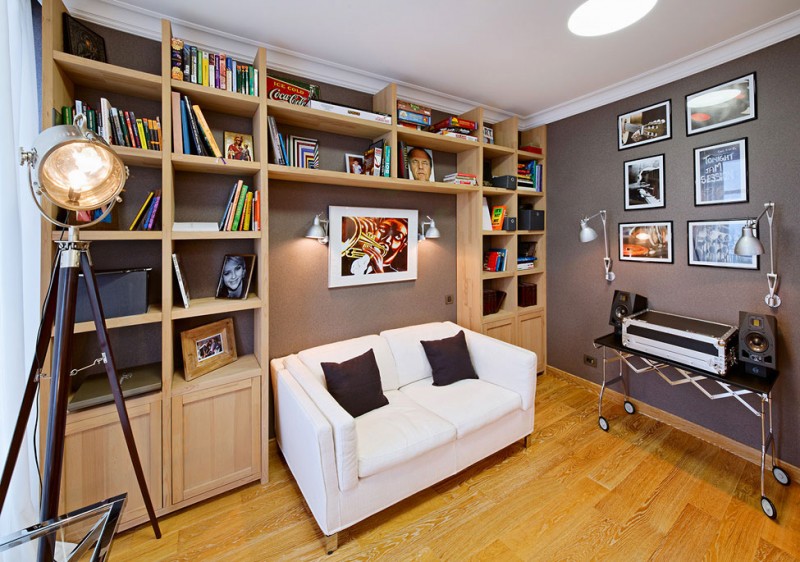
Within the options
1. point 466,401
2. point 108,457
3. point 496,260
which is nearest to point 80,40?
point 108,457

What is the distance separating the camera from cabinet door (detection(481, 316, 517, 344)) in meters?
3.23

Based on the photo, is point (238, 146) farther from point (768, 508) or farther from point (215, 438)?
point (768, 508)

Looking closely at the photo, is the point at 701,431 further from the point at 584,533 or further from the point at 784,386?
the point at 584,533

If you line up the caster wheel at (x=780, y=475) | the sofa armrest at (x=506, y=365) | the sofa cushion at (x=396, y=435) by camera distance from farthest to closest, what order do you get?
the sofa armrest at (x=506, y=365)
the caster wheel at (x=780, y=475)
the sofa cushion at (x=396, y=435)

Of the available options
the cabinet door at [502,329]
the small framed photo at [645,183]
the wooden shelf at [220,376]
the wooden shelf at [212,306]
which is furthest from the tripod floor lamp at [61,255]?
the small framed photo at [645,183]

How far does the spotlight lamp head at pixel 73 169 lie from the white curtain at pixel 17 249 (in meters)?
0.28

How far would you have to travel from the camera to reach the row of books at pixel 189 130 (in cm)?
183

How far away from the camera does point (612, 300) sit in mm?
3061

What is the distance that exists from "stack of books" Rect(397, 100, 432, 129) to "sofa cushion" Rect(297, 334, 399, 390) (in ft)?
5.42

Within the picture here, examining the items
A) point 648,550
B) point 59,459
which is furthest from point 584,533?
point 59,459

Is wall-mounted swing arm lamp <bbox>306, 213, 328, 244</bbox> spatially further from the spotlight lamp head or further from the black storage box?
the spotlight lamp head

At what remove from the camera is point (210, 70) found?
1.92m

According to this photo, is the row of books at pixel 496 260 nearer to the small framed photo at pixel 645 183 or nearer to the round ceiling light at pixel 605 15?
the small framed photo at pixel 645 183

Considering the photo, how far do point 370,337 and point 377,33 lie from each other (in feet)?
6.54
